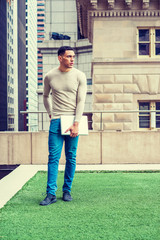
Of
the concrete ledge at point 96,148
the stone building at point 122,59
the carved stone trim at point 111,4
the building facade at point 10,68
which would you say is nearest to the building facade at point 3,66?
the building facade at point 10,68

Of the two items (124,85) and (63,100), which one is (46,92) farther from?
(124,85)

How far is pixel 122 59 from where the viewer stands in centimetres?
1612

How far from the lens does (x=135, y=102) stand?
16281mm

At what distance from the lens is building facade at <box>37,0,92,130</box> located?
31016 mm

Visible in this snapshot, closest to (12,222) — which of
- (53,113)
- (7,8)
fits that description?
(53,113)

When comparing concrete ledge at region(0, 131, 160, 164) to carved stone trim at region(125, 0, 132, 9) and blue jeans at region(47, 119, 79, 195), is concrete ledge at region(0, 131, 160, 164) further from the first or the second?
carved stone trim at region(125, 0, 132, 9)

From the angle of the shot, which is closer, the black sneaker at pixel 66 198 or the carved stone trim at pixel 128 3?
the black sneaker at pixel 66 198

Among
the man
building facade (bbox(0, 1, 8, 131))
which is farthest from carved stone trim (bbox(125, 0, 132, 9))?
building facade (bbox(0, 1, 8, 131))

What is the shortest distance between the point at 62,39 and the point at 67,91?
27.9 meters

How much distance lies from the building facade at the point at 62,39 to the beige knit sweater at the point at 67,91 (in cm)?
2513

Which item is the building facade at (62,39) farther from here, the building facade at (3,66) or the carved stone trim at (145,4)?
the building facade at (3,66)

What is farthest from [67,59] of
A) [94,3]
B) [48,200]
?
[94,3]

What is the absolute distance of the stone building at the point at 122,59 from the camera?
16125 mm

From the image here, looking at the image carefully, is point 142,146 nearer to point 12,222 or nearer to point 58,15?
point 12,222
